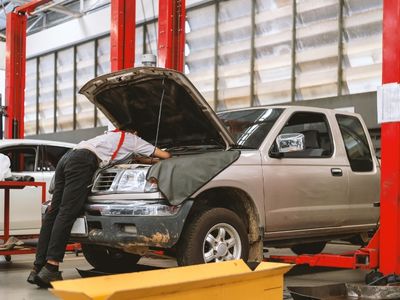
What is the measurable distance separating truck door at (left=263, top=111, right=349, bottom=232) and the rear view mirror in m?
0.20

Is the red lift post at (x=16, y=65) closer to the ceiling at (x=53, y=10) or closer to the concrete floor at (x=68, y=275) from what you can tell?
the ceiling at (x=53, y=10)

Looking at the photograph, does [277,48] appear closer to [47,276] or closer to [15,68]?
[15,68]

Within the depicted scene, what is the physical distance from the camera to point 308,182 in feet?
18.7

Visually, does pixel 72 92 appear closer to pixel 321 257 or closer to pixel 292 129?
pixel 292 129

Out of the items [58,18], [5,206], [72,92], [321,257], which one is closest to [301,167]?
[321,257]

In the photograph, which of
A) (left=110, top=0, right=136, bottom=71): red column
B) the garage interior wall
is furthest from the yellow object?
the garage interior wall

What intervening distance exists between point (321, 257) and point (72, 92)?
1455 centimetres

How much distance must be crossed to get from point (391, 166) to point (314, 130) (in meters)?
1.42

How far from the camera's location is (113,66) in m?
9.41

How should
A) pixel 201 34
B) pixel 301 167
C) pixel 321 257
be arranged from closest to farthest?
pixel 321 257
pixel 301 167
pixel 201 34

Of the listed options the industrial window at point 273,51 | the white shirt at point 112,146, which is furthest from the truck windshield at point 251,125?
the industrial window at point 273,51

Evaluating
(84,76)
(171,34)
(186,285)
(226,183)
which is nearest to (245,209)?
(226,183)

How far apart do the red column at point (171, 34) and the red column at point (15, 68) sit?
14.3ft

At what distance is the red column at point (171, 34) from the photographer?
878 centimetres
